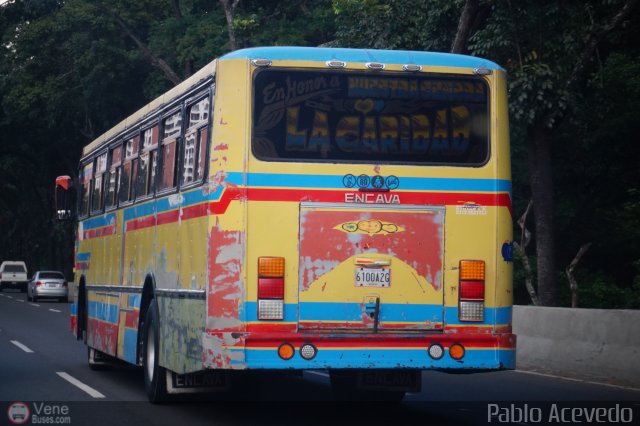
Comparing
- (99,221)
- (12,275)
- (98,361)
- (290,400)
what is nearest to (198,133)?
(290,400)

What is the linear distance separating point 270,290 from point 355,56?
2250 millimetres

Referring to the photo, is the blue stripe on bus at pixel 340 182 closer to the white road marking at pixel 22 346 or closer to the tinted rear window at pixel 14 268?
the white road marking at pixel 22 346

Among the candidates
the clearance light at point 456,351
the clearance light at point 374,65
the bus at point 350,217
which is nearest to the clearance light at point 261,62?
the bus at point 350,217

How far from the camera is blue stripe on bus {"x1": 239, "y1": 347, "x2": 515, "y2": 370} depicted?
436 inches

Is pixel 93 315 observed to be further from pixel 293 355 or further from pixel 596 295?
pixel 596 295

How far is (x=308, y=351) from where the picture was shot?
1116 centimetres

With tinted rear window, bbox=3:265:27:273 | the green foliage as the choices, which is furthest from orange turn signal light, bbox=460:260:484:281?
tinted rear window, bbox=3:265:27:273

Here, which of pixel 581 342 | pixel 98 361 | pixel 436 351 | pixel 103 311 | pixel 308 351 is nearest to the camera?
pixel 308 351

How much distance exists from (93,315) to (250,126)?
8050 millimetres

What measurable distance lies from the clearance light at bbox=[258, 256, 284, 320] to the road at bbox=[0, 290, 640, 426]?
5.07ft

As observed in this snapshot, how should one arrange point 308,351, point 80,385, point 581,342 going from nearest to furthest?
point 308,351, point 80,385, point 581,342

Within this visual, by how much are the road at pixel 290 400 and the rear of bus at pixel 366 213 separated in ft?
4.32

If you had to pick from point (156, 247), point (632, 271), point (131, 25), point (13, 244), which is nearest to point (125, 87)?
point (131, 25)

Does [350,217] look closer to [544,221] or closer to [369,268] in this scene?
[369,268]
